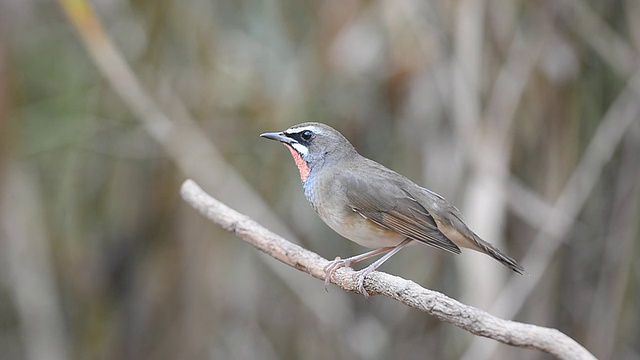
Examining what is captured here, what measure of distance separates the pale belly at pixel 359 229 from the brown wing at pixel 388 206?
0.09 feet

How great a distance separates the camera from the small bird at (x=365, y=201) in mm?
3166

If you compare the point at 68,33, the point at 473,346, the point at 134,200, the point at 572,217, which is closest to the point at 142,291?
the point at 134,200

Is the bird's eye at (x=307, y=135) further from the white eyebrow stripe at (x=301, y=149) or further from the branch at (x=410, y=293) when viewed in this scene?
the branch at (x=410, y=293)

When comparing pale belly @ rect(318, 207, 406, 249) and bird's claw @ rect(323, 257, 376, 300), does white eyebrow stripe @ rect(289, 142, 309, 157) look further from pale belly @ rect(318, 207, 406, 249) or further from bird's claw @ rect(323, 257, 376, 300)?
bird's claw @ rect(323, 257, 376, 300)

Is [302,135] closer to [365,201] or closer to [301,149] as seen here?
[301,149]

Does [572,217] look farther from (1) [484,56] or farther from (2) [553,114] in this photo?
(1) [484,56]

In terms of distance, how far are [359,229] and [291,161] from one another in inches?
73.1

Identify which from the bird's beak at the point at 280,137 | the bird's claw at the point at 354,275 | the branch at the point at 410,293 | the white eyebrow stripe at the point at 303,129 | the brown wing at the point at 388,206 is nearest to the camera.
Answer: the branch at the point at 410,293

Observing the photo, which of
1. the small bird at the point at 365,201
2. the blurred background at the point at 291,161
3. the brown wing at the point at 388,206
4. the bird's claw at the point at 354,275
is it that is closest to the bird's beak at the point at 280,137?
the small bird at the point at 365,201

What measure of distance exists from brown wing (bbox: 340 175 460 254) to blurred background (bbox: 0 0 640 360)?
967 mm

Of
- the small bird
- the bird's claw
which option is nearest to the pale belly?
the small bird

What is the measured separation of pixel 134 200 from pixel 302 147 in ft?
6.94

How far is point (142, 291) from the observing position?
17.7 ft

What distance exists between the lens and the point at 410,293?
2.32 meters
